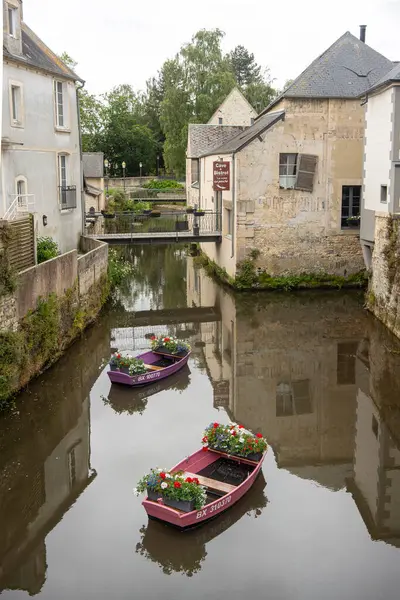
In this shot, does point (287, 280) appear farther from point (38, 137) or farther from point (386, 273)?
point (38, 137)

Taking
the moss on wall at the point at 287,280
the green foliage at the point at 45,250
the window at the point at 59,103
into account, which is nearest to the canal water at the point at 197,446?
the green foliage at the point at 45,250

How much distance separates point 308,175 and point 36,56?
10.7 m

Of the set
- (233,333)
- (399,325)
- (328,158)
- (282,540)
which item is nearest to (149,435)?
(282,540)

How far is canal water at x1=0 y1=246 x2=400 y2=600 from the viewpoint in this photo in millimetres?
7660

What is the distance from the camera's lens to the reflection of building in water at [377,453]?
9.07 m

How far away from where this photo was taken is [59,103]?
66.9ft

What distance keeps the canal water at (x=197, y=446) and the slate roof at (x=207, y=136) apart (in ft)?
67.8

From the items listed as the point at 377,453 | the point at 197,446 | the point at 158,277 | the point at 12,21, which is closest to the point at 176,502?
the point at 197,446

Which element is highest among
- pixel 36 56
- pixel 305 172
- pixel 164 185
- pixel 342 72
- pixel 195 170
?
pixel 342 72

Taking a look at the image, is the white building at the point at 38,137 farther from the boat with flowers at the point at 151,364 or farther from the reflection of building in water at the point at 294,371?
the reflection of building in water at the point at 294,371

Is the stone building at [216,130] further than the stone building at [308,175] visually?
Yes

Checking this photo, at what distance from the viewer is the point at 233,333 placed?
1877 cm

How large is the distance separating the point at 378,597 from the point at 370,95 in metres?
16.9

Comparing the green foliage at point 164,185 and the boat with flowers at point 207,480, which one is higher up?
the green foliage at point 164,185
